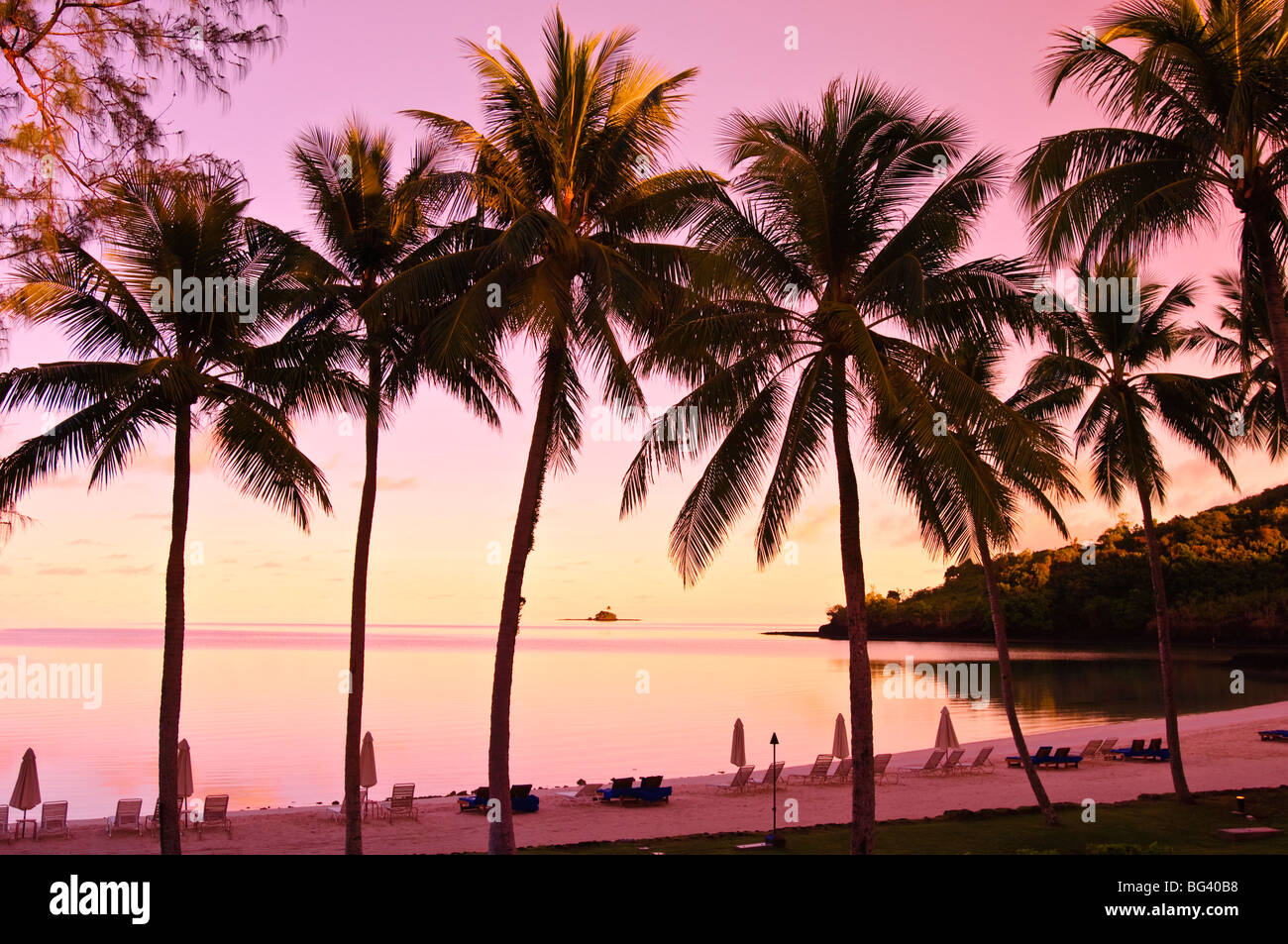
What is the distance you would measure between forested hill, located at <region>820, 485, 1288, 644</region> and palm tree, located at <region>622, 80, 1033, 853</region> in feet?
226

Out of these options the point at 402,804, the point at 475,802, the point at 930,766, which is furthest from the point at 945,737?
the point at 402,804

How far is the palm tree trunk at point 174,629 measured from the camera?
14086 millimetres

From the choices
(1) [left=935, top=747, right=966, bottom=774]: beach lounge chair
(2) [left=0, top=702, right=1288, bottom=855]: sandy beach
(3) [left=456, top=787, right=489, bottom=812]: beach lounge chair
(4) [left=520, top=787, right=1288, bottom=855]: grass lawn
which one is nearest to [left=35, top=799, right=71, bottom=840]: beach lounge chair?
(2) [left=0, top=702, right=1288, bottom=855]: sandy beach

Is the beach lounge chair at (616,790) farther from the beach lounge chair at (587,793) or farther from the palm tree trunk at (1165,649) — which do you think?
the palm tree trunk at (1165,649)

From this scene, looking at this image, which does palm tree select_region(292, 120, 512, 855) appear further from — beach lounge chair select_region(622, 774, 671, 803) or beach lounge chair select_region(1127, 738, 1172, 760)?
beach lounge chair select_region(1127, 738, 1172, 760)

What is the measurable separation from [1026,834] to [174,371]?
49.5 ft

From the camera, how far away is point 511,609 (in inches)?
571

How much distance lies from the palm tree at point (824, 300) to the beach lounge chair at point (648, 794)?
10380 mm

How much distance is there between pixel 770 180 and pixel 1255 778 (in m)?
19.6

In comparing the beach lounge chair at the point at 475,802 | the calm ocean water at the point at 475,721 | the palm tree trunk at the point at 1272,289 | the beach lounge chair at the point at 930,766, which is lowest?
the calm ocean water at the point at 475,721

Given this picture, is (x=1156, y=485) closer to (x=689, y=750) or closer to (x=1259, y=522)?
(x=689, y=750)

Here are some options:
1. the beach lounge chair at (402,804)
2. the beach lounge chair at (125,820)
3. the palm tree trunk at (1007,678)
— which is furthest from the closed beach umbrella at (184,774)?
the palm tree trunk at (1007,678)

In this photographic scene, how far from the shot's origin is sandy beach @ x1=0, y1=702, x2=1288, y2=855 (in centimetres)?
1784
